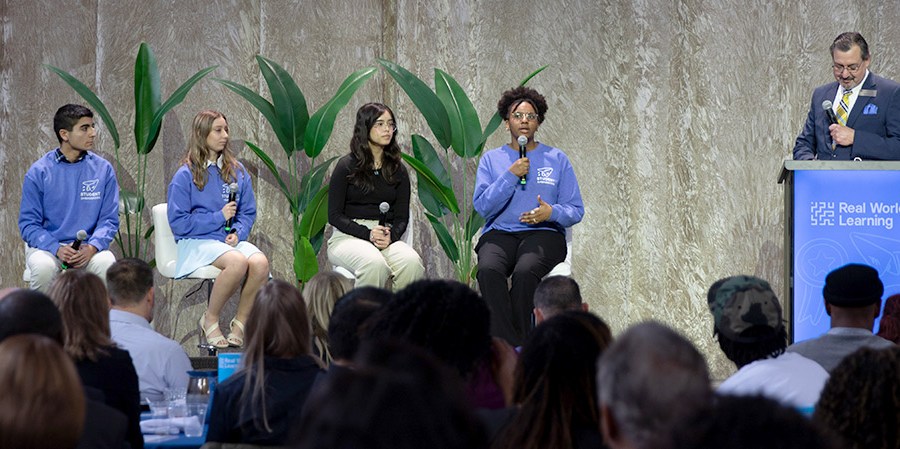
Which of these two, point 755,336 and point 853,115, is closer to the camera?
point 755,336

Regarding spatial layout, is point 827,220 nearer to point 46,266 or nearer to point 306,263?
point 306,263

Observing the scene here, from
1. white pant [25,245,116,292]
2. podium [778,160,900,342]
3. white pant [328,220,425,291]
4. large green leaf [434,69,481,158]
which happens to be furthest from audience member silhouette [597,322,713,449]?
large green leaf [434,69,481,158]

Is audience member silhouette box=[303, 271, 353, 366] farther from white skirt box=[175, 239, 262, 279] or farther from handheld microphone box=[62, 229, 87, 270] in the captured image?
handheld microphone box=[62, 229, 87, 270]

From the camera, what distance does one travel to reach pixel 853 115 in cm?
511

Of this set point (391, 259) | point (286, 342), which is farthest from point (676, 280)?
point (286, 342)

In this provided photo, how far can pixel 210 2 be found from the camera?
256 inches

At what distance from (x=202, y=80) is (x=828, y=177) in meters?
3.66

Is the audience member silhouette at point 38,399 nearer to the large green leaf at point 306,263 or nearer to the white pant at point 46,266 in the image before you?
the white pant at point 46,266

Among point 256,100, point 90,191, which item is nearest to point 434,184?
point 256,100

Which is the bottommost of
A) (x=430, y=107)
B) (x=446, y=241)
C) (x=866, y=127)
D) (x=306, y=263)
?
(x=306, y=263)

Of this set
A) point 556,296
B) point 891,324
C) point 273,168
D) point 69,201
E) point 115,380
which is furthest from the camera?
point 273,168

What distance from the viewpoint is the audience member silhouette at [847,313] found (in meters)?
2.98

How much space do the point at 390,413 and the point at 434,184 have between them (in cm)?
489

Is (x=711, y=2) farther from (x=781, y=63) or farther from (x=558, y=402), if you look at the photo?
(x=558, y=402)
